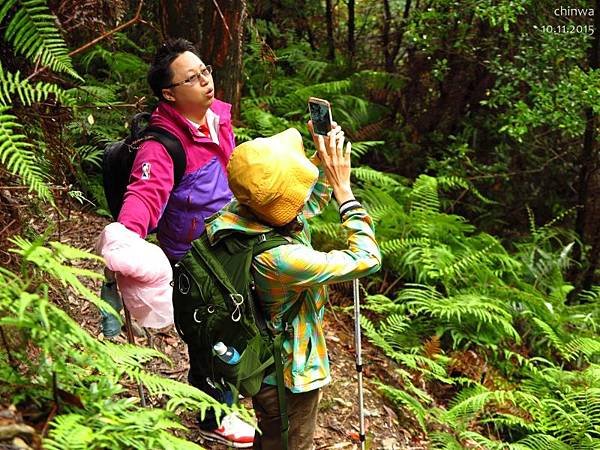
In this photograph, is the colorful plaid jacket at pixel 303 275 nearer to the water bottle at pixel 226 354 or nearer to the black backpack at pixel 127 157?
the water bottle at pixel 226 354

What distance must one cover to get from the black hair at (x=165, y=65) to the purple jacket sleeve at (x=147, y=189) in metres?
0.37

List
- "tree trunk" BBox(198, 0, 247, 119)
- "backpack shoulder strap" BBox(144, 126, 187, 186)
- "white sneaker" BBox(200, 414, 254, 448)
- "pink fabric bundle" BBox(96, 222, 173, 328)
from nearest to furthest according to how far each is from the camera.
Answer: "pink fabric bundle" BBox(96, 222, 173, 328) → "backpack shoulder strap" BBox(144, 126, 187, 186) → "white sneaker" BBox(200, 414, 254, 448) → "tree trunk" BBox(198, 0, 247, 119)

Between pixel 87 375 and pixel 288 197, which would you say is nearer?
pixel 87 375

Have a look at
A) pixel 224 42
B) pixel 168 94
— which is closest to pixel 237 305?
pixel 168 94

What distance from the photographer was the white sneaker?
3.75m

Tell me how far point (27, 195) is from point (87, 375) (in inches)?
→ 41.9

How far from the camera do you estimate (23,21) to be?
224cm

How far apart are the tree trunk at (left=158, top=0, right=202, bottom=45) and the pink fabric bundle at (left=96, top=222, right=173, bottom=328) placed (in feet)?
11.3

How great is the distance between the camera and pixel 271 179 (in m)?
2.51

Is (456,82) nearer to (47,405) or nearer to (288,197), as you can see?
(288,197)

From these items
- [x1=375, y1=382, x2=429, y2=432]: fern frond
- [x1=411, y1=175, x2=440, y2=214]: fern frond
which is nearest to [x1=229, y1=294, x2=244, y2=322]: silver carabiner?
[x1=375, y1=382, x2=429, y2=432]: fern frond

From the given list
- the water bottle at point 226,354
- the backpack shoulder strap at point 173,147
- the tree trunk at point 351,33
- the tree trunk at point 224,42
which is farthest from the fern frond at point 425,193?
the water bottle at point 226,354

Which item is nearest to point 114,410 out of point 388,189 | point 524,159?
point 388,189

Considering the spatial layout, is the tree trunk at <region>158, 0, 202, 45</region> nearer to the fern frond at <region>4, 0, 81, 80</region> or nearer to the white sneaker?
the white sneaker
